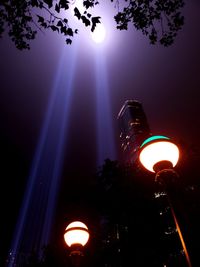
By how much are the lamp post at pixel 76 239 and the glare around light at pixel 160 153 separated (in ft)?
11.0

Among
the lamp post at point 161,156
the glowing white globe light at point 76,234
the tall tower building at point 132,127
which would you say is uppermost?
the tall tower building at point 132,127

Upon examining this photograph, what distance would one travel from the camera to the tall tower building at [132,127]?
169250 mm

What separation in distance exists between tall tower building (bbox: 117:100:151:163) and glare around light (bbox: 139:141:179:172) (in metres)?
156

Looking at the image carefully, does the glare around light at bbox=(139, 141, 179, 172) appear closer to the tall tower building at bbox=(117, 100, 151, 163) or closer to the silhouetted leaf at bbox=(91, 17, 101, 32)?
the silhouetted leaf at bbox=(91, 17, 101, 32)

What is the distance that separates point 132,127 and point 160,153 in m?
178

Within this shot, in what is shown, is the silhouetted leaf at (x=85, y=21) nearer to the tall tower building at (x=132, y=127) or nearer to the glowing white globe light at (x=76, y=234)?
the glowing white globe light at (x=76, y=234)

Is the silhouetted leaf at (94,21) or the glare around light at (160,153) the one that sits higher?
the silhouetted leaf at (94,21)

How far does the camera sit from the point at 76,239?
6105mm

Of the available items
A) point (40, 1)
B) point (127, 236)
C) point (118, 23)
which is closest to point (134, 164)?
point (127, 236)

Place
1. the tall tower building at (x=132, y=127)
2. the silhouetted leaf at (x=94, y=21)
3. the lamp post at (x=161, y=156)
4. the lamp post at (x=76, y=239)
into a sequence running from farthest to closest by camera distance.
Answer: the tall tower building at (x=132, y=127) < the silhouetted leaf at (x=94, y=21) < the lamp post at (x=76, y=239) < the lamp post at (x=161, y=156)

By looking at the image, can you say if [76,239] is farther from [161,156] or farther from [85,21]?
[85,21]

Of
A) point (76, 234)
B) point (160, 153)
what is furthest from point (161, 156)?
point (76, 234)

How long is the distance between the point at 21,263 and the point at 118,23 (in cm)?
2191

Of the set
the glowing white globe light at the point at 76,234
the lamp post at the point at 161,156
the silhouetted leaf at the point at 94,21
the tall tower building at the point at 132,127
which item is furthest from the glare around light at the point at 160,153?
the tall tower building at the point at 132,127
